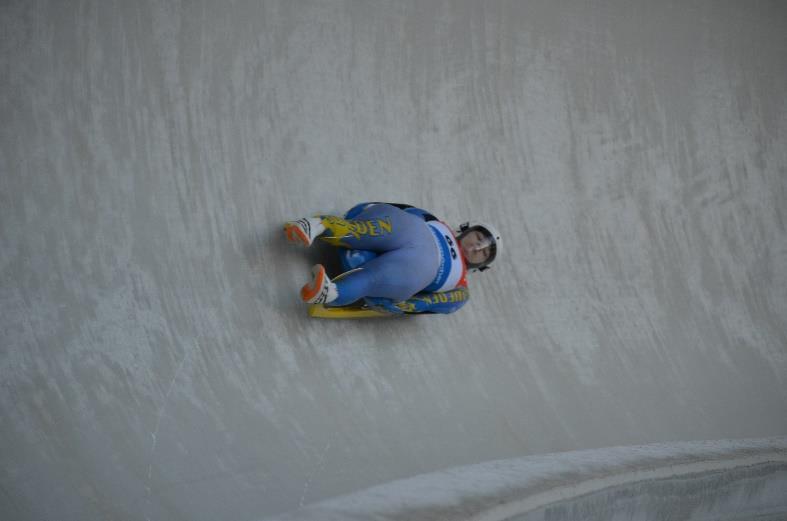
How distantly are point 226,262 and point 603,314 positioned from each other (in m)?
2.73

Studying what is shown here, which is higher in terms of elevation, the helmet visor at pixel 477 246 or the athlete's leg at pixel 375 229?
the athlete's leg at pixel 375 229

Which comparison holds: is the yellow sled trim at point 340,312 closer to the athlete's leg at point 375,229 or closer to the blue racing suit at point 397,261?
the blue racing suit at point 397,261

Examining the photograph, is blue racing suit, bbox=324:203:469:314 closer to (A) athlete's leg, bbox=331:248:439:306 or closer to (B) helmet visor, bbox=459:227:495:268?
(A) athlete's leg, bbox=331:248:439:306

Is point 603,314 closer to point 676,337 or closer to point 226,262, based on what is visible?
point 676,337

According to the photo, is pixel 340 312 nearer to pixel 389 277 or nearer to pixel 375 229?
pixel 389 277

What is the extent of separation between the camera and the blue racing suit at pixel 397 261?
4145 mm

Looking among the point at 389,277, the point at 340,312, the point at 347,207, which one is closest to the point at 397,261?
the point at 389,277

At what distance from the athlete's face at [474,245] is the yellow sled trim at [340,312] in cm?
52

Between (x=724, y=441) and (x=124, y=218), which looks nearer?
(x=124, y=218)

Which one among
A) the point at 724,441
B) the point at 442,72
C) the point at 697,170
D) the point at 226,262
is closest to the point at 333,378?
the point at 226,262

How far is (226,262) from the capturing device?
12.9 ft

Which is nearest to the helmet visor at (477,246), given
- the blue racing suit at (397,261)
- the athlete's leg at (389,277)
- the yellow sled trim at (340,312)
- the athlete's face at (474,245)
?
the athlete's face at (474,245)

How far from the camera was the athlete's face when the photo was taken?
469cm

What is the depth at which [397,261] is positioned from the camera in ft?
13.8
